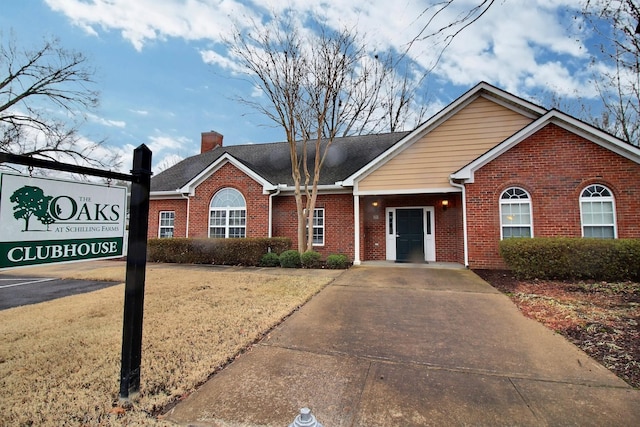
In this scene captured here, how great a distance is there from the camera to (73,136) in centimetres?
1603

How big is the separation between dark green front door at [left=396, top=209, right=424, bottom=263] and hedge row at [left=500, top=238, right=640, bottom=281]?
13.4ft

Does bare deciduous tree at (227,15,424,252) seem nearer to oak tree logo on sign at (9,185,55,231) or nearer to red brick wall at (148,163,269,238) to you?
red brick wall at (148,163,269,238)

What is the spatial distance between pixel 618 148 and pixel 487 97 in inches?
159

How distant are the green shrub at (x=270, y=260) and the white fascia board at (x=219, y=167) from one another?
281 centimetres

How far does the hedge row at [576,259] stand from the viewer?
7.23 metres

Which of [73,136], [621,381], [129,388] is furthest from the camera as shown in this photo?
[73,136]

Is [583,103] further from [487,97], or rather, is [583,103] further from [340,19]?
[340,19]

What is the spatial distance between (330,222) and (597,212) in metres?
8.49

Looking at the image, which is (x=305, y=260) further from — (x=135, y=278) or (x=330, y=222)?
(x=135, y=278)

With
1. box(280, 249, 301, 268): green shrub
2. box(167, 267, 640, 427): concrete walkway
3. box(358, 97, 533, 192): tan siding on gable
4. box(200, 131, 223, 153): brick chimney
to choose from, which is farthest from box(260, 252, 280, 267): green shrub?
box(200, 131, 223, 153): brick chimney

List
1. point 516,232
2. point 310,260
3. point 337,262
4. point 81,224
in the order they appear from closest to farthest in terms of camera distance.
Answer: point 81,224 → point 516,232 → point 337,262 → point 310,260

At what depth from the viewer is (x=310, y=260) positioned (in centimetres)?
1047

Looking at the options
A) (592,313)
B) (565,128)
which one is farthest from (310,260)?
(565,128)

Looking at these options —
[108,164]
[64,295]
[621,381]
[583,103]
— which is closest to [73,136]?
[108,164]
